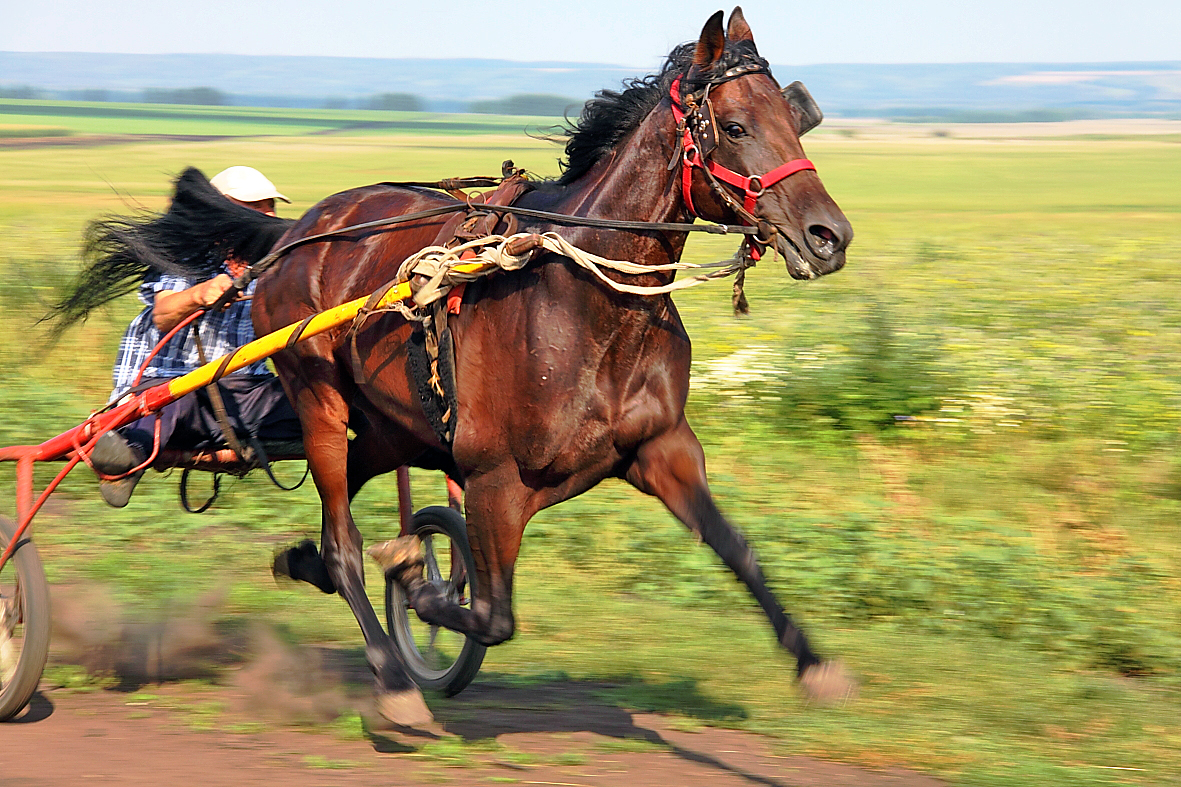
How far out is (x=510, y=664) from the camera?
5.41 metres

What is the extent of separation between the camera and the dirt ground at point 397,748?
4.16 m

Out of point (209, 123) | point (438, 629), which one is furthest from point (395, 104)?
point (438, 629)

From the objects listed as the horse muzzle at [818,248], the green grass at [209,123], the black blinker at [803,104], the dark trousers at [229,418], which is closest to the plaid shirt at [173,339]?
the dark trousers at [229,418]

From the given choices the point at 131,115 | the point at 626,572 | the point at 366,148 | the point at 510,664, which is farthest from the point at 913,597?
the point at 131,115

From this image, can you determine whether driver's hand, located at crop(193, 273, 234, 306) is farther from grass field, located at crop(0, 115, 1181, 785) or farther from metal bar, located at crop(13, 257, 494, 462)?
grass field, located at crop(0, 115, 1181, 785)

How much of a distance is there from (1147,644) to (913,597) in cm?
101

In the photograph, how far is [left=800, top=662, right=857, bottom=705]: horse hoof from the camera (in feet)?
12.6

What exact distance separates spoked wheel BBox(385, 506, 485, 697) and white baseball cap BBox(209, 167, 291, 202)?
70.4 inches

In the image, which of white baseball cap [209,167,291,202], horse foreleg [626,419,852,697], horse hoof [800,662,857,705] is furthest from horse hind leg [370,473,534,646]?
white baseball cap [209,167,291,202]

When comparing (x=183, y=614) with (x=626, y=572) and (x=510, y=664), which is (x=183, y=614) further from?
(x=626, y=572)

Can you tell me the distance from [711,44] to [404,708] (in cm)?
231

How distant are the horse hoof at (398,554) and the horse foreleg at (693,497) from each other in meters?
0.95

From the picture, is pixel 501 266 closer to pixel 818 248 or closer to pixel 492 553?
pixel 492 553

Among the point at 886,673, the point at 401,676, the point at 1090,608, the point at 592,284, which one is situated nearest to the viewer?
the point at 592,284
